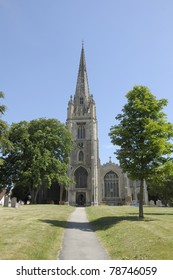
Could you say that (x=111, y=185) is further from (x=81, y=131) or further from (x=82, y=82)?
(x=82, y=82)

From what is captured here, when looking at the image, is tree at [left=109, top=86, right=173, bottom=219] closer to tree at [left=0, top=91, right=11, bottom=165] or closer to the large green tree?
tree at [left=0, top=91, right=11, bottom=165]

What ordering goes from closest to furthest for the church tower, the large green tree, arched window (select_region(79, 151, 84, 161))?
the large green tree, the church tower, arched window (select_region(79, 151, 84, 161))

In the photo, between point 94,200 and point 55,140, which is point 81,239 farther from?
point 94,200

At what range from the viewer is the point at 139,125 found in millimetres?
18984

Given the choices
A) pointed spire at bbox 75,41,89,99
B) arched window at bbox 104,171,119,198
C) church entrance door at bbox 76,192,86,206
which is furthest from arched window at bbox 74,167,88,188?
pointed spire at bbox 75,41,89,99

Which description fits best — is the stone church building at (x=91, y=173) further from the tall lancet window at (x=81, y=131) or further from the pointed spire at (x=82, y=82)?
the pointed spire at (x=82, y=82)

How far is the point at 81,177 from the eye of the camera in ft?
199

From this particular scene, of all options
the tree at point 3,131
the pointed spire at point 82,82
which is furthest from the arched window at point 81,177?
the tree at point 3,131

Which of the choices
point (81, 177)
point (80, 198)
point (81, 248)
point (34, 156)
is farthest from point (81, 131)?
point (81, 248)

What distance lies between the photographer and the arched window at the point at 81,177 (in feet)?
197

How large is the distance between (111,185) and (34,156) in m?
27.9

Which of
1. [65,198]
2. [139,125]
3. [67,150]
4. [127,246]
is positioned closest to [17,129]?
[67,150]

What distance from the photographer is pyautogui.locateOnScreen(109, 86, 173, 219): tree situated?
698 inches

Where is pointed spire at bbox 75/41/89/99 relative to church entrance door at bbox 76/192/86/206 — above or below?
above
